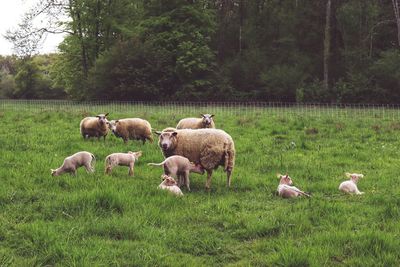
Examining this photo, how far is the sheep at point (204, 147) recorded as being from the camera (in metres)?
10.0

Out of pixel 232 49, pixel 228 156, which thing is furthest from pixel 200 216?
pixel 232 49

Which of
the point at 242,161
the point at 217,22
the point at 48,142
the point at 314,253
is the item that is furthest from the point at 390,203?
the point at 217,22

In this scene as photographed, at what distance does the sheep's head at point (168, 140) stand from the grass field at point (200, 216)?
0.78 metres

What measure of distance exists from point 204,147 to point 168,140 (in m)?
0.88

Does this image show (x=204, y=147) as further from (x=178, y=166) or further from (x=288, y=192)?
(x=288, y=192)

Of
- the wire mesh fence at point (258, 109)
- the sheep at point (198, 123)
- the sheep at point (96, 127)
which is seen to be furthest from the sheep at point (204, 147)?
the wire mesh fence at point (258, 109)

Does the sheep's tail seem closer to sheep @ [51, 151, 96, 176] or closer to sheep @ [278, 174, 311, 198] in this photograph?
sheep @ [278, 174, 311, 198]

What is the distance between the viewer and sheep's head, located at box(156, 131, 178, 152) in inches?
408

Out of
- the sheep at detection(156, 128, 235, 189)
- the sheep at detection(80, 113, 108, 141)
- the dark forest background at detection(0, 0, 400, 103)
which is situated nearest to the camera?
the sheep at detection(156, 128, 235, 189)

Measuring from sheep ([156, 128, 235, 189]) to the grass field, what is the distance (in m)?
0.54

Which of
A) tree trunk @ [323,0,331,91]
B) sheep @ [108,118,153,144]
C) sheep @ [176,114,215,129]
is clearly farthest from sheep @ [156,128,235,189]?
tree trunk @ [323,0,331,91]

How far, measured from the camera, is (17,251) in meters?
6.30

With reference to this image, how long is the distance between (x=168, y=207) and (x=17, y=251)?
274 cm

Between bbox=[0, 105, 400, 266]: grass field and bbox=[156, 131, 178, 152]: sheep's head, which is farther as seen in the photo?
bbox=[156, 131, 178, 152]: sheep's head
